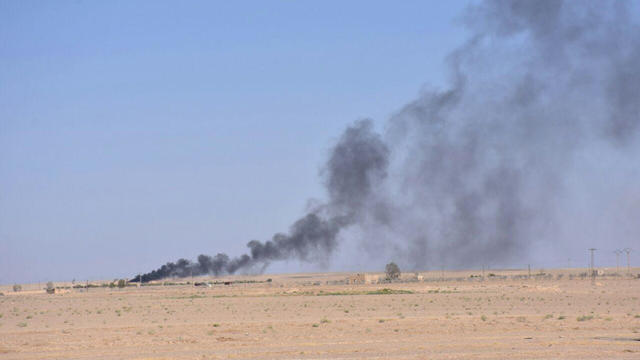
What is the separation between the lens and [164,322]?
67.1 meters

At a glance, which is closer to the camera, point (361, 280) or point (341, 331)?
point (341, 331)

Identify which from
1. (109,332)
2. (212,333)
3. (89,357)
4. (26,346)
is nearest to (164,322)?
(109,332)

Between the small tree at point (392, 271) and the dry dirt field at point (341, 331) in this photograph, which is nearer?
the dry dirt field at point (341, 331)

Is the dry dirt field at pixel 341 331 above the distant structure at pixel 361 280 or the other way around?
the other way around

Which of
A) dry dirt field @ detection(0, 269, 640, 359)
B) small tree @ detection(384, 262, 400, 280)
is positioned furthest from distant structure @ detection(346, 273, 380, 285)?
dry dirt field @ detection(0, 269, 640, 359)

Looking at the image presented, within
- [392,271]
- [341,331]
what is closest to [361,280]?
[392,271]

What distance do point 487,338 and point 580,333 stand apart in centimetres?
620

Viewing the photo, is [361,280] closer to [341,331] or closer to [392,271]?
[392,271]

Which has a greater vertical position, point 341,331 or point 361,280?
point 361,280

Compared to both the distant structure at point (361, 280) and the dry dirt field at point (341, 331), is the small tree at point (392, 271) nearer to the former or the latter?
the distant structure at point (361, 280)

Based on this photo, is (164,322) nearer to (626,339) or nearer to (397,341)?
Result: (397,341)

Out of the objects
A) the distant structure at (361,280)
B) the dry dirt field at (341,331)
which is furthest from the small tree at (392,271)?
the dry dirt field at (341,331)

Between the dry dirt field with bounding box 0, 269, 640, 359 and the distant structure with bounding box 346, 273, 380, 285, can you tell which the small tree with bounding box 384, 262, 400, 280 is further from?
the dry dirt field with bounding box 0, 269, 640, 359

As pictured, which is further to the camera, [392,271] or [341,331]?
[392,271]
